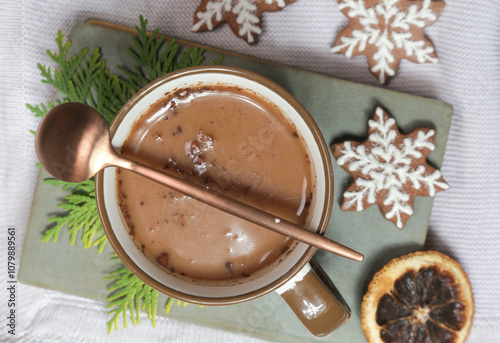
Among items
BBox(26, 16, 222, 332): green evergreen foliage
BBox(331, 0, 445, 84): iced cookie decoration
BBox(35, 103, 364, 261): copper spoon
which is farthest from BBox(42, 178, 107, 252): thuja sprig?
BBox(331, 0, 445, 84): iced cookie decoration

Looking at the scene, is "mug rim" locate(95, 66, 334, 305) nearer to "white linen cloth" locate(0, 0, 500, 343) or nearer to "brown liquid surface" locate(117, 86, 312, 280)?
"brown liquid surface" locate(117, 86, 312, 280)

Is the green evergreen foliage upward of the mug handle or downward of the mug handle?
upward

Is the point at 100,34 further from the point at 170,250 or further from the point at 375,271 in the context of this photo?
the point at 375,271

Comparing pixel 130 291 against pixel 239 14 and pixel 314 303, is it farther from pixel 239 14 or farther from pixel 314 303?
pixel 239 14

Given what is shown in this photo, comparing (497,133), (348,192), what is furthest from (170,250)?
(497,133)

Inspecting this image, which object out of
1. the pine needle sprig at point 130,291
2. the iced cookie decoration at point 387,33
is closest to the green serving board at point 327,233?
Result: the pine needle sprig at point 130,291

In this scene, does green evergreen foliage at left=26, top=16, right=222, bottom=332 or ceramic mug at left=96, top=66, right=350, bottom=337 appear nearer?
ceramic mug at left=96, top=66, right=350, bottom=337

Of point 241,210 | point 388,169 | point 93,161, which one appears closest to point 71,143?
point 93,161
